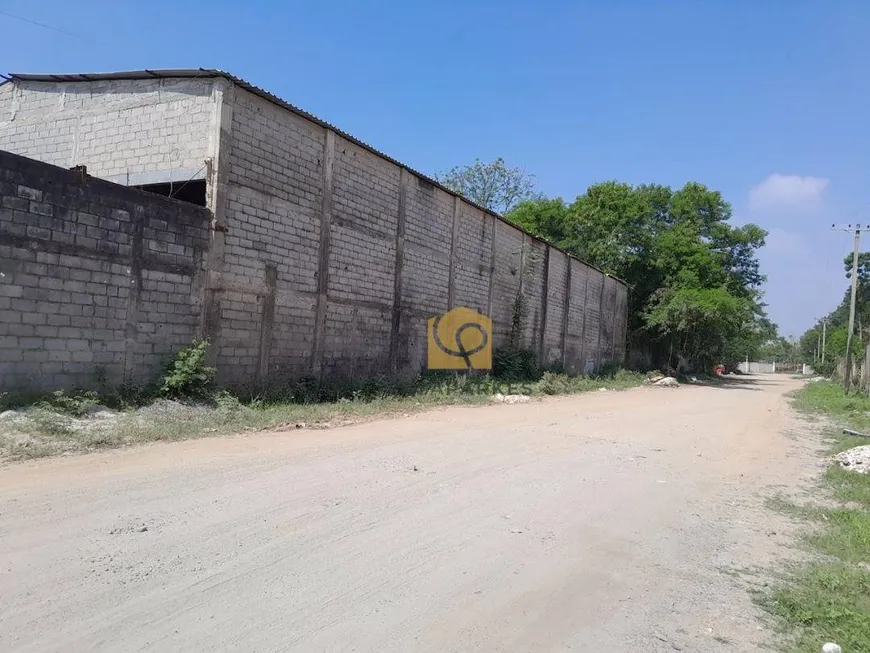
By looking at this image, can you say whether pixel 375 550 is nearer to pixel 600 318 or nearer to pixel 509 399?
pixel 509 399

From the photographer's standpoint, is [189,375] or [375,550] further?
[189,375]

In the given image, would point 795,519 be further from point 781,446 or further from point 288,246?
point 288,246

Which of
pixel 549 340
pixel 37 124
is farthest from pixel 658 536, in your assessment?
pixel 549 340

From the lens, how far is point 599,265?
34094 millimetres

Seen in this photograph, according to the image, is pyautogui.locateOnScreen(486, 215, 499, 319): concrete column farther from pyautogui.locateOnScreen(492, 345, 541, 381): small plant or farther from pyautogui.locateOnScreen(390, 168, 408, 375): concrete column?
pyautogui.locateOnScreen(390, 168, 408, 375): concrete column

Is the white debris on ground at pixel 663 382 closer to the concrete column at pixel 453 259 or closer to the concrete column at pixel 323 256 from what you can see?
the concrete column at pixel 453 259

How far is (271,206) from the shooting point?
12406 millimetres

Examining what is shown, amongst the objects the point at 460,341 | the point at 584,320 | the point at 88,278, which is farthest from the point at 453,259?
the point at 584,320

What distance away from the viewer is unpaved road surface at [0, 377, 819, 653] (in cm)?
321

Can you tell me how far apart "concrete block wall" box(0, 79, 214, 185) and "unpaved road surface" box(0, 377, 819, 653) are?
6.30 m

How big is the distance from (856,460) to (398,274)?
1116cm

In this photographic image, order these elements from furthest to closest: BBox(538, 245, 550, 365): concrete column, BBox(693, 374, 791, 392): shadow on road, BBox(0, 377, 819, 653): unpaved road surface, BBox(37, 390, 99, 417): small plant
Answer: BBox(693, 374, 791, 392): shadow on road
BBox(538, 245, 550, 365): concrete column
BBox(37, 390, 99, 417): small plant
BBox(0, 377, 819, 653): unpaved road surface

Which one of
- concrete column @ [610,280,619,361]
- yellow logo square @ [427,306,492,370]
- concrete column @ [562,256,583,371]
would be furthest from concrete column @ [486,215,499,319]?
concrete column @ [610,280,619,361]

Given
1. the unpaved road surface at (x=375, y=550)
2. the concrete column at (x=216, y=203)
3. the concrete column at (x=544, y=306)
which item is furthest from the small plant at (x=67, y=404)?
the concrete column at (x=544, y=306)
